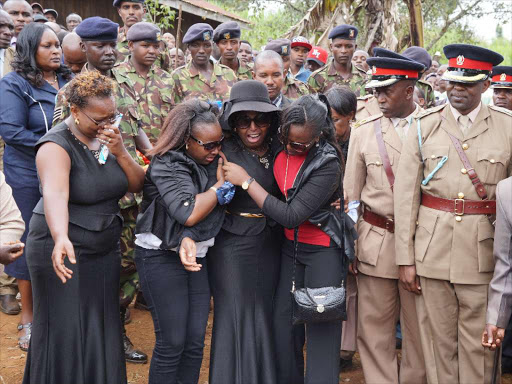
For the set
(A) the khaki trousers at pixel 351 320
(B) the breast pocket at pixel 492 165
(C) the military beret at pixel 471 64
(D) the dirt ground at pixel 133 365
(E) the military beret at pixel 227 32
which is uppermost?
(E) the military beret at pixel 227 32

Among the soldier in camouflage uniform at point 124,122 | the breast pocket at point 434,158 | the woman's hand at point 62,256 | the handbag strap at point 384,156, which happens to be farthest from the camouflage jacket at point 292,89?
the woman's hand at point 62,256

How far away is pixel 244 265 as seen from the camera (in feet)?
12.5

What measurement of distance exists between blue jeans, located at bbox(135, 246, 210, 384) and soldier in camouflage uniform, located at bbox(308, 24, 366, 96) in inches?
157

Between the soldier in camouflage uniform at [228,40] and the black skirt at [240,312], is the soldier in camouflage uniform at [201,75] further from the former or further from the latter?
the black skirt at [240,312]

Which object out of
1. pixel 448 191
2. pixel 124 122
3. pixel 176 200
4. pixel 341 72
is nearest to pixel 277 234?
pixel 176 200

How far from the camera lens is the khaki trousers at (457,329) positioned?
3928 millimetres

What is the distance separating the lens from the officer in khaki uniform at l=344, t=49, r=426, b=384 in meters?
4.29

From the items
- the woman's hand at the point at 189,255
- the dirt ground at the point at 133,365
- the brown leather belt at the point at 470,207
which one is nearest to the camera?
the woman's hand at the point at 189,255

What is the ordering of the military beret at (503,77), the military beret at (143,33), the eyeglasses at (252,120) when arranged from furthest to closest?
1. the military beret at (503,77)
2. the military beret at (143,33)
3. the eyeglasses at (252,120)

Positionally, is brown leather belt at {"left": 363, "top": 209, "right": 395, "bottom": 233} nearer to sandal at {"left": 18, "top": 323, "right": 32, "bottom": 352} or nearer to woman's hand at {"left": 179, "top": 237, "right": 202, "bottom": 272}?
woman's hand at {"left": 179, "top": 237, "right": 202, "bottom": 272}

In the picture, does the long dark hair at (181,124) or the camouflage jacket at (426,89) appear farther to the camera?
the camouflage jacket at (426,89)

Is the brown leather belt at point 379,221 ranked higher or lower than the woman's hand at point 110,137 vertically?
lower

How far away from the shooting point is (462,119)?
3998 millimetres

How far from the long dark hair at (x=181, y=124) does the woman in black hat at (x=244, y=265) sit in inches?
5.6
